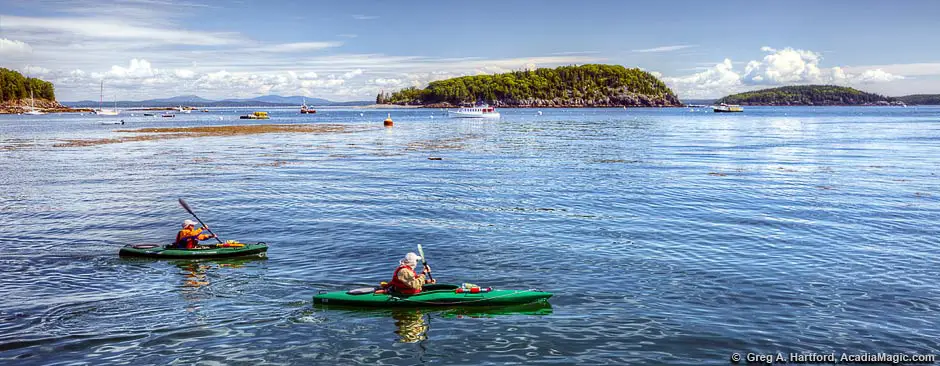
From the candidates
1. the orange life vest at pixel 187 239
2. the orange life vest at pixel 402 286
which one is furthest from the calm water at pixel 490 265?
the orange life vest at pixel 187 239

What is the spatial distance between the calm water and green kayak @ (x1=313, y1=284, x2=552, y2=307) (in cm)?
35

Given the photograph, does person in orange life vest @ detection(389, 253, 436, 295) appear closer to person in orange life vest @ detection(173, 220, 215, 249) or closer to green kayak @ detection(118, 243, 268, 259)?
green kayak @ detection(118, 243, 268, 259)

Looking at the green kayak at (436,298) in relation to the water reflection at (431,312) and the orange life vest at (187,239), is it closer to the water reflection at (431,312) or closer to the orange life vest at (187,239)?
the water reflection at (431,312)

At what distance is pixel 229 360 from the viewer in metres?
15.5

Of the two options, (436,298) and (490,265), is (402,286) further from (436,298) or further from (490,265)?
(490,265)

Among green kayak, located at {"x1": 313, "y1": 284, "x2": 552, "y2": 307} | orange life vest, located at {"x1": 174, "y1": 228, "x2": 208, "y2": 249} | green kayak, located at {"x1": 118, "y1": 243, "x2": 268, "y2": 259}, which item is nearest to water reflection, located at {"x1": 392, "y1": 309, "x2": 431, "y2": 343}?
green kayak, located at {"x1": 313, "y1": 284, "x2": 552, "y2": 307}

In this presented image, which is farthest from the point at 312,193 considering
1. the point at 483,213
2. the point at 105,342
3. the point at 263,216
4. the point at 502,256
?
the point at 105,342

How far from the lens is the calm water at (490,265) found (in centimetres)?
1642

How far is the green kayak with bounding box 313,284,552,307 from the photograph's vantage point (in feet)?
62.2

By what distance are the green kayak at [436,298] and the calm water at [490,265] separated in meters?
0.35

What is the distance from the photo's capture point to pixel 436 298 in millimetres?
19062

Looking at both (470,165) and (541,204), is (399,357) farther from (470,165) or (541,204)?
(470,165)

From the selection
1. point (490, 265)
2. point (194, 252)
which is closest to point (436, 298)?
point (490, 265)

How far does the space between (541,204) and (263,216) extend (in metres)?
14.5
